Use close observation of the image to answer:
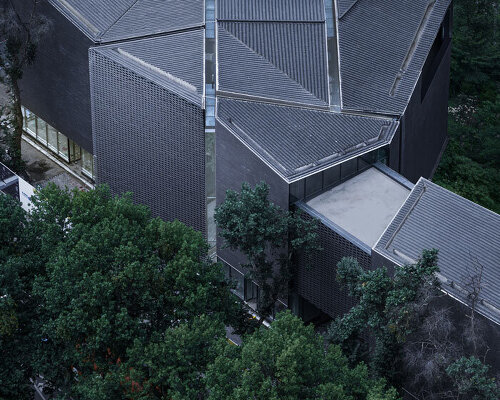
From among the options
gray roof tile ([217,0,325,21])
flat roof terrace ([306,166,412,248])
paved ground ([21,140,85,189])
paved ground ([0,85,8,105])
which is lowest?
paved ground ([21,140,85,189])

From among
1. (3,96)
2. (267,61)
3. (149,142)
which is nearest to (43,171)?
(3,96)

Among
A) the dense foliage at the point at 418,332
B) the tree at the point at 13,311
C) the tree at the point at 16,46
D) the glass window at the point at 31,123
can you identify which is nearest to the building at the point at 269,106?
the tree at the point at 16,46

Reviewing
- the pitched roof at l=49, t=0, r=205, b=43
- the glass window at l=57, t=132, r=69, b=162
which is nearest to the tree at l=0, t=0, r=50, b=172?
the pitched roof at l=49, t=0, r=205, b=43

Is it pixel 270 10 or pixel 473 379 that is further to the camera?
pixel 270 10

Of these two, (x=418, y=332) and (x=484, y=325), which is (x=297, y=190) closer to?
(x=418, y=332)

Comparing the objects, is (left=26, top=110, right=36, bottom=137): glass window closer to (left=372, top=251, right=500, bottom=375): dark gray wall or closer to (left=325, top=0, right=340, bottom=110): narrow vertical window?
(left=325, top=0, right=340, bottom=110): narrow vertical window

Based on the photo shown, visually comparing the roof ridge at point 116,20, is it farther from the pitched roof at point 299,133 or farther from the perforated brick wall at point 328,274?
the perforated brick wall at point 328,274

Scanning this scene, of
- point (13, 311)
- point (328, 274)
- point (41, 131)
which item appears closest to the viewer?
point (13, 311)
